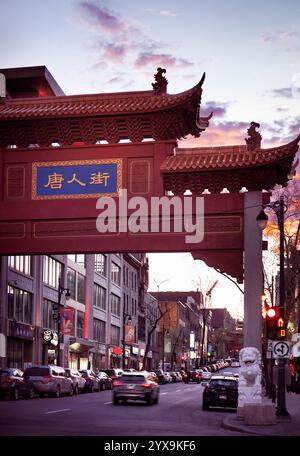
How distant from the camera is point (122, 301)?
318ft

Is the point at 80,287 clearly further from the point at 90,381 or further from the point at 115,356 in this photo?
the point at 90,381

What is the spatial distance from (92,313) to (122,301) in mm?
17791

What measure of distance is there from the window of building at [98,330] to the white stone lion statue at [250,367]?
56857 millimetres

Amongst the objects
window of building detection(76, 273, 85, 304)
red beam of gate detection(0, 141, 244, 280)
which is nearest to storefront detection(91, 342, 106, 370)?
window of building detection(76, 273, 85, 304)

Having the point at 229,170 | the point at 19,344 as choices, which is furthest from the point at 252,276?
the point at 19,344

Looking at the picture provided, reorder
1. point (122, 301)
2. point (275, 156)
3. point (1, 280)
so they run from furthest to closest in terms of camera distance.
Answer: point (122, 301)
point (1, 280)
point (275, 156)

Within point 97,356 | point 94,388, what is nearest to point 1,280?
point 94,388

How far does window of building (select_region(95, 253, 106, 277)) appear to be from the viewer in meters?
82.5

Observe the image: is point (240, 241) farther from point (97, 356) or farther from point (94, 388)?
point (97, 356)

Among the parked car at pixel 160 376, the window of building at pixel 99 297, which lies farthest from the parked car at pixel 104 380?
the window of building at pixel 99 297

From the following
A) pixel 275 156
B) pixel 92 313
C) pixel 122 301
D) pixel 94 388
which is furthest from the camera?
pixel 122 301

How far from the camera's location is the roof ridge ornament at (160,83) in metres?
29.9

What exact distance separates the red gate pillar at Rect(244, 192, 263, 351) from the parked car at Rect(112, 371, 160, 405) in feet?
33.3

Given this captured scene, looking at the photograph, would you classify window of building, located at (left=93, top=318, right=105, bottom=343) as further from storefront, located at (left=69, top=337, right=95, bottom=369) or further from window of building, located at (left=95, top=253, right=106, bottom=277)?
window of building, located at (left=95, top=253, right=106, bottom=277)
